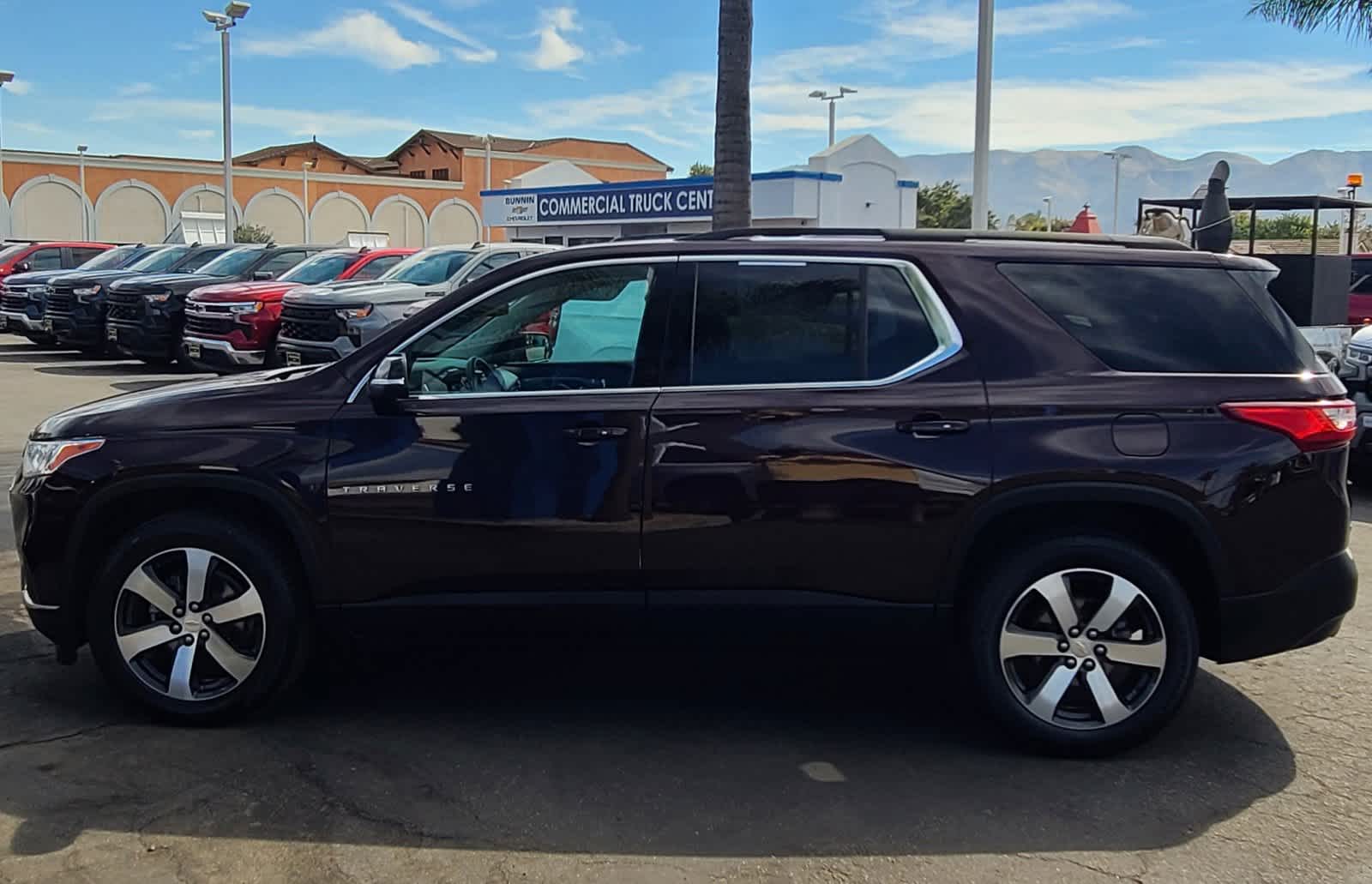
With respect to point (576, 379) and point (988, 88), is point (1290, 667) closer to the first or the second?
point (576, 379)

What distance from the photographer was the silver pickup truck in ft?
46.3

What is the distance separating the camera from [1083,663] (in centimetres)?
451

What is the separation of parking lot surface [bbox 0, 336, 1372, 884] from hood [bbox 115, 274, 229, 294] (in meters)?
12.6

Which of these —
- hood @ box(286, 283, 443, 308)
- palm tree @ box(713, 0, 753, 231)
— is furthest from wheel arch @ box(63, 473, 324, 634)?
hood @ box(286, 283, 443, 308)

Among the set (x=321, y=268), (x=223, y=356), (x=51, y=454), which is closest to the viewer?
(x=51, y=454)

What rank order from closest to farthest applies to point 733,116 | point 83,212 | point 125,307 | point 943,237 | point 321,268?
point 943,237, point 733,116, point 125,307, point 321,268, point 83,212

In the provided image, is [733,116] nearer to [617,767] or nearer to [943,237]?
[943,237]

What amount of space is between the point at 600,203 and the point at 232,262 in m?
19.1

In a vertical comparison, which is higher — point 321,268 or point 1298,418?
point 321,268

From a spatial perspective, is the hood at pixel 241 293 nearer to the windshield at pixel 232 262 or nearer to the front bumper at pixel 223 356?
the front bumper at pixel 223 356

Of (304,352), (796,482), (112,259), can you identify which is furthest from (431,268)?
(796,482)

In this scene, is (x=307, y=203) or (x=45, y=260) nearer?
(x=45, y=260)

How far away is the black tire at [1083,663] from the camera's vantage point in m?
4.47

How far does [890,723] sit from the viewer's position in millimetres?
4914
